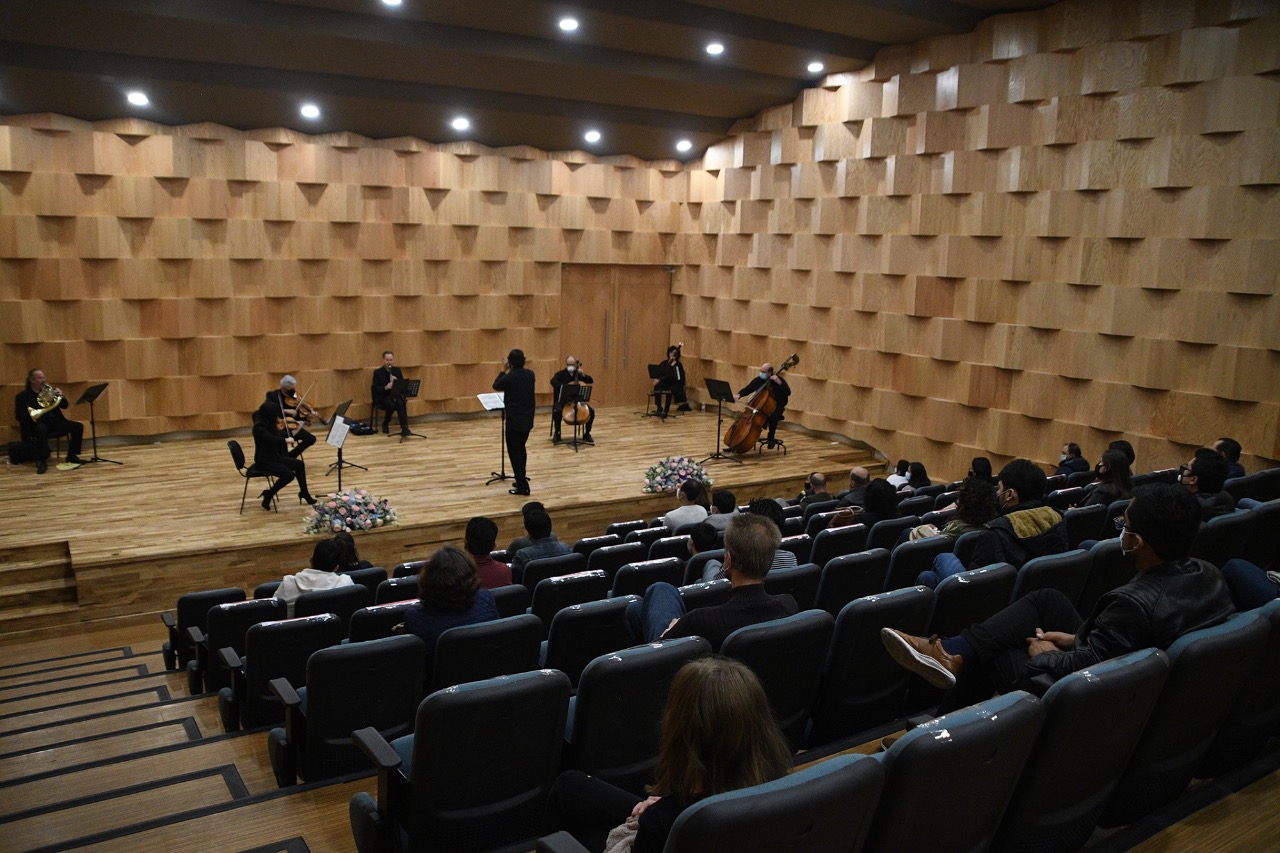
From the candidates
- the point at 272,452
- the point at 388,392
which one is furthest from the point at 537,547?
the point at 388,392

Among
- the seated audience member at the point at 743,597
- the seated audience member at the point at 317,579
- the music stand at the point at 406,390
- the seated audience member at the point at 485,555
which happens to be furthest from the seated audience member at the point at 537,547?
the music stand at the point at 406,390

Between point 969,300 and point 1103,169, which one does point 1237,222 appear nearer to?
point 1103,169

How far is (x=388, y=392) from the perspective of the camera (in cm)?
1262

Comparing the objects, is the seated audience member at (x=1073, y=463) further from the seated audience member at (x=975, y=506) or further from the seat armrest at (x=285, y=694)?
the seat armrest at (x=285, y=694)

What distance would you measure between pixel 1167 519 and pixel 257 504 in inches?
323

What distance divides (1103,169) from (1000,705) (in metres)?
8.58

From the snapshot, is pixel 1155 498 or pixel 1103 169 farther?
pixel 1103 169

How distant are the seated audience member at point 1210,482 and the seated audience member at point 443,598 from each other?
12.6ft

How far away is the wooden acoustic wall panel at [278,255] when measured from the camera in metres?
11.0

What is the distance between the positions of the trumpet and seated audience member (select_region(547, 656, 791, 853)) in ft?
34.3

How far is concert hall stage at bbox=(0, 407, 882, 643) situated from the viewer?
7.61m

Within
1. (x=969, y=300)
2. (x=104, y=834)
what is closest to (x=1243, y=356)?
(x=969, y=300)

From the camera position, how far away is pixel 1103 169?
30.8 feet

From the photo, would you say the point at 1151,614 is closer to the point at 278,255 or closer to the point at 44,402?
the point at 44,402
